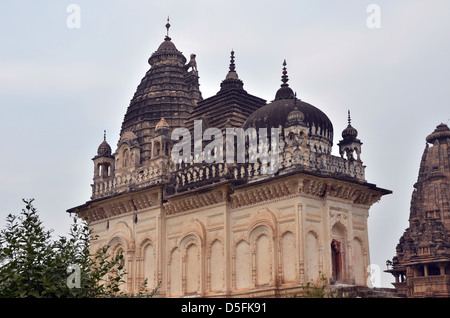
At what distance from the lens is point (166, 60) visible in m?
36.9

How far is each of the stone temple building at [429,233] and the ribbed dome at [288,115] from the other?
3105 cm

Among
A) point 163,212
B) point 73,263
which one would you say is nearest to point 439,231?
point 163,212

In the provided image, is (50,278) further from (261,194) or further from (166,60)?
(166,60)

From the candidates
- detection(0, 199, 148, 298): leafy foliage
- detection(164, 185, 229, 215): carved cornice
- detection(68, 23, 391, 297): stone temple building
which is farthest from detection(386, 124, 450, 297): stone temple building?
detection(0, 199, 148, 298): leafy foliage

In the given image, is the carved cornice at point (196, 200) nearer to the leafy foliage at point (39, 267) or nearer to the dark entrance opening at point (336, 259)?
the dark entrance opening at point (336, 259)

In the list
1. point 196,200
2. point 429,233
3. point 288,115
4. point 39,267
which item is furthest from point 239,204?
point 429,233

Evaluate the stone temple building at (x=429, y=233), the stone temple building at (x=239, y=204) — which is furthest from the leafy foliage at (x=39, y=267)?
the stone temple building at (x=429, y=233)

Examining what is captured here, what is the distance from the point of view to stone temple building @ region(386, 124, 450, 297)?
56281 millimetres

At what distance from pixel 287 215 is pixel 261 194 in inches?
53.6

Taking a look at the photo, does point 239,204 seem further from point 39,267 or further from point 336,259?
point 39,267

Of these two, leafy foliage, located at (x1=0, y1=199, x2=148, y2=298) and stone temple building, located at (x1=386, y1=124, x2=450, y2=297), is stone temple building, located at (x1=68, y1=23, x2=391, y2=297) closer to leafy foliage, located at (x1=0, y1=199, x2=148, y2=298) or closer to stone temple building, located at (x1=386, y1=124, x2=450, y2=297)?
leafy foliage, located at (x1=0, y1=199, x2=148, y2=298)

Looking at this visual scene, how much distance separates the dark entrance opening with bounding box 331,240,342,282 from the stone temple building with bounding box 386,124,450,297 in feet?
101

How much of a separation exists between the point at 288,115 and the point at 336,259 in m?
5.43
